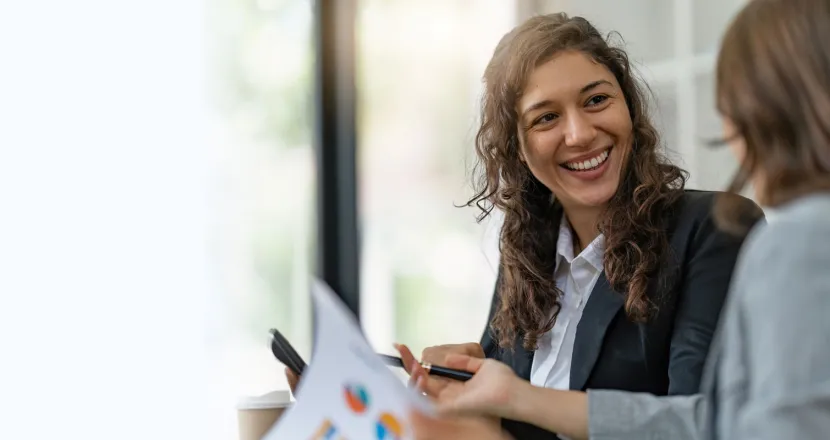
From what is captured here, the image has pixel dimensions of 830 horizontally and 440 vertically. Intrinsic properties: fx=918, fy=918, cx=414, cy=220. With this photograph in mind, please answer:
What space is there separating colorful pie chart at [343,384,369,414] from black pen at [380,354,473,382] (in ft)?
0.82

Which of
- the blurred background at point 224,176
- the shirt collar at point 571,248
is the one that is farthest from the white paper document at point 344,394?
the blurred background at point 224,176

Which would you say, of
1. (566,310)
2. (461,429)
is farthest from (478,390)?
(566,310)

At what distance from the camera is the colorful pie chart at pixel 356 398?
2.90 feet

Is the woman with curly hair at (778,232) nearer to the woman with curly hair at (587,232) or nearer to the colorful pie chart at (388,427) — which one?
the colorful pie chart at (388,427)

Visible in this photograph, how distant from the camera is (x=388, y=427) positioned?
909mm

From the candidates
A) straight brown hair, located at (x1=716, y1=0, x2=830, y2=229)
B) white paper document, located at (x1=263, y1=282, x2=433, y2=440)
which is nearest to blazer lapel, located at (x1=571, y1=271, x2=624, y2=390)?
white paper document, located at (x1=263, y1=282, x2=433, y2=440)

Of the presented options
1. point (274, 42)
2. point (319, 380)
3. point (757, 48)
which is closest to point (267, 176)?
point (274, 42)

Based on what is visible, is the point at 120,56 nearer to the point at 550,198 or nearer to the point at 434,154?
the point at 434,154

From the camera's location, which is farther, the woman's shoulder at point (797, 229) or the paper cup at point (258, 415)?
the paper cup at point (258, 415)

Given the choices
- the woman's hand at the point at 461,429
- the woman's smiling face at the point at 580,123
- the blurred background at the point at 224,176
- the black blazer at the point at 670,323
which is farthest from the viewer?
the blurred background at the point at 224,176

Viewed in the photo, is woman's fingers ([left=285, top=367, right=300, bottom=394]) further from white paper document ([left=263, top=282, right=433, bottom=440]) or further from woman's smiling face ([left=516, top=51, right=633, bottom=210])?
woman's smiling face ([left=516, top=51, right=633, bottom=210])

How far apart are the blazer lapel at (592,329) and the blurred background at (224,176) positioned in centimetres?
71

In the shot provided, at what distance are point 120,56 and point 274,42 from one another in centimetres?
55

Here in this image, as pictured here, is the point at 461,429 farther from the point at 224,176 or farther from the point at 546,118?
the point at 224,176
